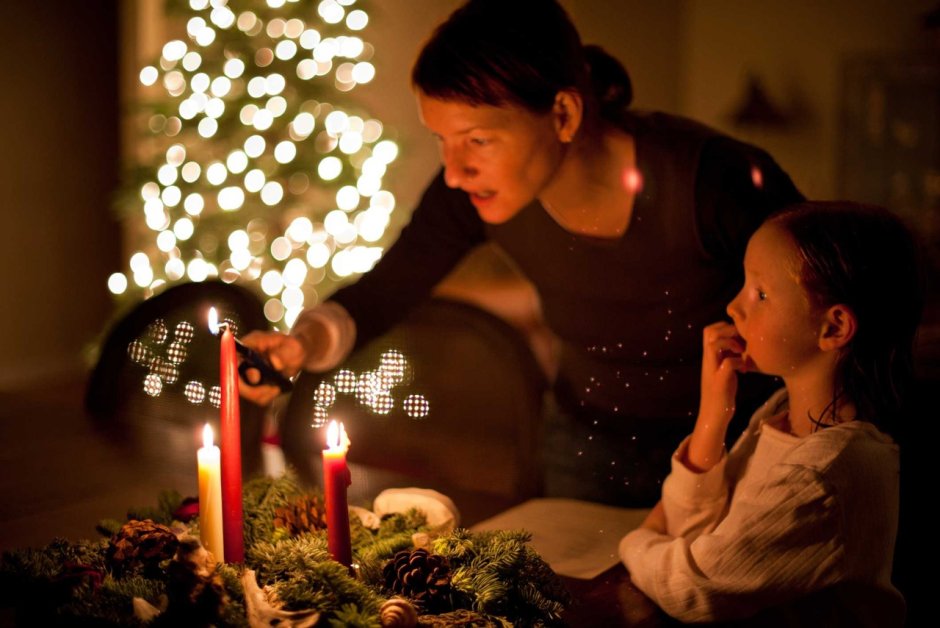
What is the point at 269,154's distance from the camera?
3246 mm

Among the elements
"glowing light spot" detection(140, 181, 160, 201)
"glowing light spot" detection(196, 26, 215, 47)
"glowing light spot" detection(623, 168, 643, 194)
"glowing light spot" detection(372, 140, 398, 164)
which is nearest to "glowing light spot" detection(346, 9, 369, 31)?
"glowing light spot" detection(372, 140, 398, 164)

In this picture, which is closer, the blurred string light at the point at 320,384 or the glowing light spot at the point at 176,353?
the blurred string light at the point at 320,384

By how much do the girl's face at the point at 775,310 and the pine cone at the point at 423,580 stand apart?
1.30 ft

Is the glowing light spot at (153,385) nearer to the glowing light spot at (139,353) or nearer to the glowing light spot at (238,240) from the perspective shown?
the glowing light spot at (139,353)

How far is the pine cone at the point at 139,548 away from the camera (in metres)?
0.95

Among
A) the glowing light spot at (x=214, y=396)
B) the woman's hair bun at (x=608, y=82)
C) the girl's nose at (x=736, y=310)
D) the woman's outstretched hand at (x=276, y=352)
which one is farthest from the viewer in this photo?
the glowing light spot at (x=214, y=396)

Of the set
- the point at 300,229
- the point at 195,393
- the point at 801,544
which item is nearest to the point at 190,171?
the point at 300,229

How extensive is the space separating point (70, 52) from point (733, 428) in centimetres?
419

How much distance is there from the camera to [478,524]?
1.22 meters

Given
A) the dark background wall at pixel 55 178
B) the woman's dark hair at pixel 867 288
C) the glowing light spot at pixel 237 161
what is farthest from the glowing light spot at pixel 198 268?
the woman's dark hair at pixel 867 288

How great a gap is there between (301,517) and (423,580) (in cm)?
23

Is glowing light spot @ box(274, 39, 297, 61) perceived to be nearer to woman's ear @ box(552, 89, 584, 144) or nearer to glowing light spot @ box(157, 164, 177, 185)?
glowing light spot @ box(157, 164, 177, 185)

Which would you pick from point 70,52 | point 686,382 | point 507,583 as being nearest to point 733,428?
point 686,382

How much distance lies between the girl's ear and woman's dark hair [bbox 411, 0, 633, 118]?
0.46 metres
